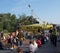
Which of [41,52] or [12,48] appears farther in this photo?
[12,48]

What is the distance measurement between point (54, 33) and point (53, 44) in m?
1.87

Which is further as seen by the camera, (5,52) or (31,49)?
(5,52)

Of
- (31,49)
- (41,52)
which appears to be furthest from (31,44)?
(41,52)

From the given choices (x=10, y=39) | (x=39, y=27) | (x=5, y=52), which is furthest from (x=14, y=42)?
(x=39, y=27)

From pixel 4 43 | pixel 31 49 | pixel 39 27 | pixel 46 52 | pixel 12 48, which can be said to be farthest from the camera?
pixel 39 27

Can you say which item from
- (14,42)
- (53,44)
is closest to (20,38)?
(14,42)

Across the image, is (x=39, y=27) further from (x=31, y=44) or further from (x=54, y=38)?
(x=31, y=44)

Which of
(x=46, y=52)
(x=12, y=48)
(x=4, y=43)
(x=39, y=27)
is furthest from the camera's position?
(x=39, y=27)

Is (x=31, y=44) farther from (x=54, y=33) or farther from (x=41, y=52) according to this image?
(x=54, y=33)

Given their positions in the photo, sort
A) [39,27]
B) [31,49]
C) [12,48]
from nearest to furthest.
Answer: [31,49] → [12,48] → [39,27]

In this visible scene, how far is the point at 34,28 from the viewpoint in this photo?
4250cm

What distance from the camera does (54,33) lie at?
844 inches

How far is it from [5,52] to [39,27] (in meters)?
23.3

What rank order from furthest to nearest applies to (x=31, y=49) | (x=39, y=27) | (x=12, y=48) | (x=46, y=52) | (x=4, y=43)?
1. (x=39, y=27)
2. (x=4, y=43)
3. (x=12, y=48)
4. (x=46, y=52)
5. (x=31, y=49)
